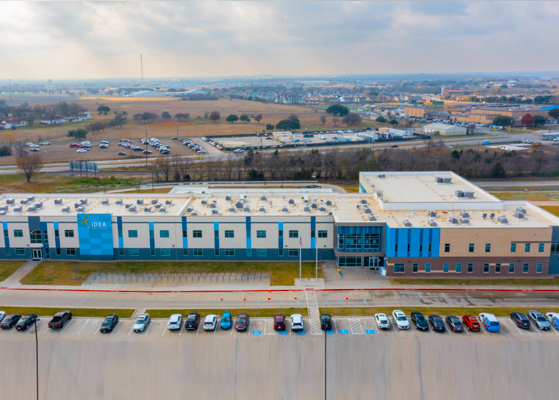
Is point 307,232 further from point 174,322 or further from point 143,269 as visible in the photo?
point 174,322

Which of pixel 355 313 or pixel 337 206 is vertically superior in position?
pixel 337 206

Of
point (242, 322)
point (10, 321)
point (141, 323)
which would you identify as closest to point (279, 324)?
point (242, 322)

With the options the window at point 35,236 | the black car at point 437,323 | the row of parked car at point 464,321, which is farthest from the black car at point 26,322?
the black car at point 437,323

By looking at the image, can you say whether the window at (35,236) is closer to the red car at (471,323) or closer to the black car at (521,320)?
the red car at (471,323)

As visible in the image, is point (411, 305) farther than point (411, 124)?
No

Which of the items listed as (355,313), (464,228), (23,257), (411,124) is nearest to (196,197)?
(23,257)

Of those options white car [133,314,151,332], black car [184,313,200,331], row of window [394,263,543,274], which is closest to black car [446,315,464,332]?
row of window [394,263,543,274]

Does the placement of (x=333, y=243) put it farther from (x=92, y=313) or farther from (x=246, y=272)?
(x=92, y=313)
